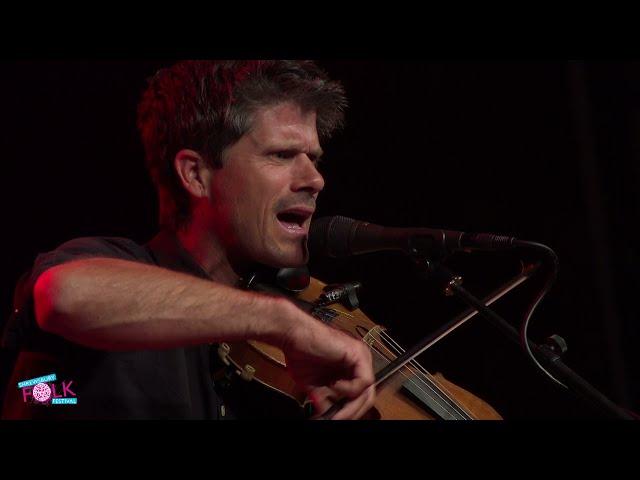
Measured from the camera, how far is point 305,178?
2.03 m

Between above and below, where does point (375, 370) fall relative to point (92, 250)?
below

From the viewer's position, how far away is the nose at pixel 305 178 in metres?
2.02

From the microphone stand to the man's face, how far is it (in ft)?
1.90

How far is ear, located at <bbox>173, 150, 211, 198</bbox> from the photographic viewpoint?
6.71 ft

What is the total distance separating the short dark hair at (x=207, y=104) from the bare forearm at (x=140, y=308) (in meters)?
0.83

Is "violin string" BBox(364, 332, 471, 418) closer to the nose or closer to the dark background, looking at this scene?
the nose

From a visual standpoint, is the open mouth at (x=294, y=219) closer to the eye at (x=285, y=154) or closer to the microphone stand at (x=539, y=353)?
the eye at (x=285, y=154)

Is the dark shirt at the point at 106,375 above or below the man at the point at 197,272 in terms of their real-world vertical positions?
below

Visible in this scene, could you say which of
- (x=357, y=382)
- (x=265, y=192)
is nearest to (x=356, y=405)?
(x=357, y=382)

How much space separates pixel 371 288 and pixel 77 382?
1.61 m

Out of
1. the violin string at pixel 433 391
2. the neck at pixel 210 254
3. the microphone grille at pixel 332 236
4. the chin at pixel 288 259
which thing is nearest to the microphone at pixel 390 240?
the microphone grille at pixel 332 236

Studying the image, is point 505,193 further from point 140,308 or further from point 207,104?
point 140,308

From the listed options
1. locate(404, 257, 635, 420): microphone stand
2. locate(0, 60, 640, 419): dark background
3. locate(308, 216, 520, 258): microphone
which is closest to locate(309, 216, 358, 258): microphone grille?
locate(308, 216, 520, 258): microphone

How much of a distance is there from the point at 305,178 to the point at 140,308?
3.05 feet
